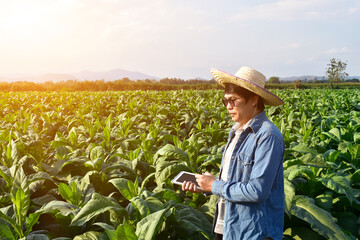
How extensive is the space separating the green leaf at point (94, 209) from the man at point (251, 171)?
543 mm

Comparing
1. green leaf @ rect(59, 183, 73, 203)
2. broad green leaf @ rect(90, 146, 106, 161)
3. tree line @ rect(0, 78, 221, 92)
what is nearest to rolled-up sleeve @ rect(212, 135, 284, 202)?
green leaf @ rect(59, 183, 73, 203)

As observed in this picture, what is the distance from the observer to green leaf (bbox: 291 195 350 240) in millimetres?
2443

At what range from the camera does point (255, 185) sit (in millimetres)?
1979

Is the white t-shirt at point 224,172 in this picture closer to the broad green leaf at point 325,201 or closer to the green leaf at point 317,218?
the green leaf at point 317,218

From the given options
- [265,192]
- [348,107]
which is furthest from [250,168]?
[348,107]

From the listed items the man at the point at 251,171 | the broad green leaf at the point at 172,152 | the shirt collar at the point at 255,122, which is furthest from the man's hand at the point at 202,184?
the broad green leaf at the point at 172,152

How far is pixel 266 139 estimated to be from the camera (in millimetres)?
2021

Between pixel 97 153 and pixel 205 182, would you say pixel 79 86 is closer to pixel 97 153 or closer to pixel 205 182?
pixel 97 153

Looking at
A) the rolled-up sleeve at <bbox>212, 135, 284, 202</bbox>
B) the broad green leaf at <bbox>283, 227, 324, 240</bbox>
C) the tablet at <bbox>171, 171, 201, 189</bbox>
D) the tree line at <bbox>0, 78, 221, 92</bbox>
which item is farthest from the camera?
the tree line at <bbox>0, 78, 221, 92</bbox>

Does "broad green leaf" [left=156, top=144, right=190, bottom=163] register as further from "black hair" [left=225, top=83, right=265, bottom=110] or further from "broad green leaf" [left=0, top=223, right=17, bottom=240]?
"broad green leaf" [left=0, top=223, right=17, bottom=240]

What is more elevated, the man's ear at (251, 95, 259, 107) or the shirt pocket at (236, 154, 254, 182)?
the man's ear at (251, 95, 259, 107)

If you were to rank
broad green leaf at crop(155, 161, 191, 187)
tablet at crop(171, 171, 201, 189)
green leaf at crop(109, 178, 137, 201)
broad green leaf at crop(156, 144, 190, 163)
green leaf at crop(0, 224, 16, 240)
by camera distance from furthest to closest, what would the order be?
broad green leaf at crop(156, 144, 190, 163) → broad green leaf at crop(155, 161, 191, 187) → green leaf at crop(109, 178, 137, 201) → tablet at crop(171, 171, 201, 189) → green leaf at crop(0, 224, 16, 240)

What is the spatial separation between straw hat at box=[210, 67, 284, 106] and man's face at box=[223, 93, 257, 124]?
9cm

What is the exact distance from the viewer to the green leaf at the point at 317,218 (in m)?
2.44
